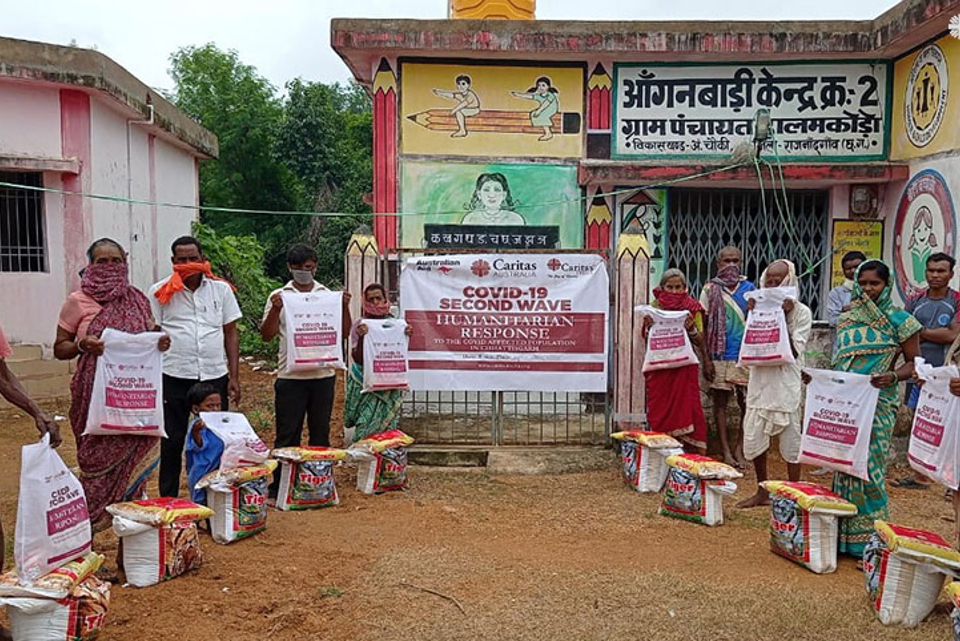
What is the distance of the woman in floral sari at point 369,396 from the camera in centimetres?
627

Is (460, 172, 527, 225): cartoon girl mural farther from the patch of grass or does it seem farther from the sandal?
the patch of grass

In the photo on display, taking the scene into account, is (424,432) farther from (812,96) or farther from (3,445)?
(812,96)

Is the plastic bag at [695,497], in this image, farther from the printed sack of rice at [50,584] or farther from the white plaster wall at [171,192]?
the white plaster wall at [171,192]

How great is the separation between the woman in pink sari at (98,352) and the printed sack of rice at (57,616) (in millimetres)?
912

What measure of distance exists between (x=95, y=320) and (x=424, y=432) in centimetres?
339

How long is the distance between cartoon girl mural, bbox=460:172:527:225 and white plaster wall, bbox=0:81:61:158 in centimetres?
491

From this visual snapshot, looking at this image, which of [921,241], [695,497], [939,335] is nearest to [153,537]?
[695,497]

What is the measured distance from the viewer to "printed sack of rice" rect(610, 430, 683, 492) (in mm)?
5895

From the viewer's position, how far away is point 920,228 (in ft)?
25.8

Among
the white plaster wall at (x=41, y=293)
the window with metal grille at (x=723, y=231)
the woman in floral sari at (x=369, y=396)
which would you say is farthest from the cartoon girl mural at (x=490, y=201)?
the white plaster wall at (x=41, y=293)

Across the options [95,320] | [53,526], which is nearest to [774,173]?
[95,320]

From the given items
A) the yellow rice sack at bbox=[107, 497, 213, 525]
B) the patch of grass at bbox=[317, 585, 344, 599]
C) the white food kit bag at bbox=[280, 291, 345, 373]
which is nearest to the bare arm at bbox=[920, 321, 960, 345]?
the white food kit bag at bbox=[280, 291, 345, 373]

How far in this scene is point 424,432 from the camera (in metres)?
7.14

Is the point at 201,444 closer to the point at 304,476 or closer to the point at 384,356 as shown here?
the point at 304,476
